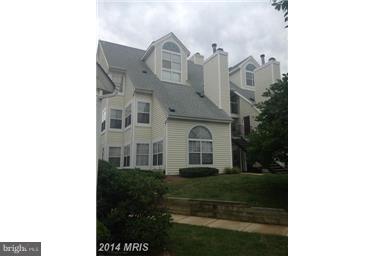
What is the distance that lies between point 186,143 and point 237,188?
0.67 m

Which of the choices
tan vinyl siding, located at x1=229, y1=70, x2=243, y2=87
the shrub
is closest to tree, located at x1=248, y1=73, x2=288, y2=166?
the shrub

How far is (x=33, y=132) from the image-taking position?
233 cm

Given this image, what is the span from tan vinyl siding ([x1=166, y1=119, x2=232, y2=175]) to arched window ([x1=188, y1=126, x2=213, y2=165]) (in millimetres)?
41

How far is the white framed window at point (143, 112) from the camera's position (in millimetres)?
2594

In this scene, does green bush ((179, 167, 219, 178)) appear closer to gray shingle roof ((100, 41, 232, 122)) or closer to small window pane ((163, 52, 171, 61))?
gray shingle roof ((100, 41, 232, 122))

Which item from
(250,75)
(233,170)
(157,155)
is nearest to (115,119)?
(157,155)

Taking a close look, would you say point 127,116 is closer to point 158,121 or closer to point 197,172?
point 158,121

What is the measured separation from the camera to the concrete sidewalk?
2424mm

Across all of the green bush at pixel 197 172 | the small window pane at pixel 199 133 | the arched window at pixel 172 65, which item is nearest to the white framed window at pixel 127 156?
the green bush at pixel 197 172

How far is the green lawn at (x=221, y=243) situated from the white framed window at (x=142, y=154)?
67 centimetres
